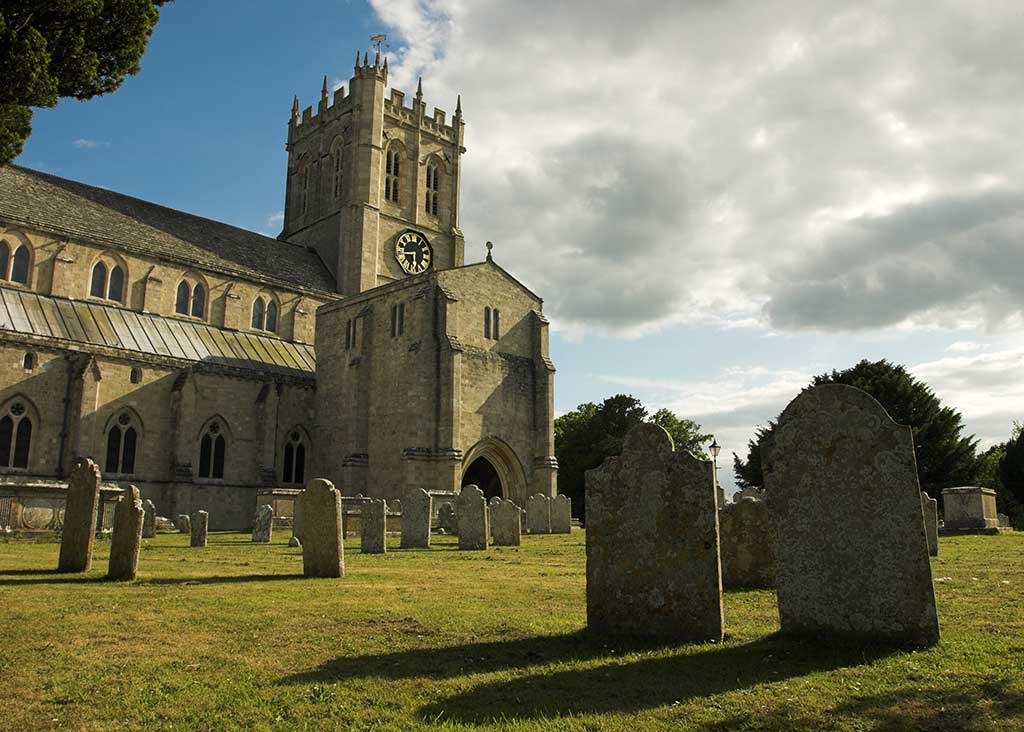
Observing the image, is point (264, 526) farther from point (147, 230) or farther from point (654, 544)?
point (147, 230)

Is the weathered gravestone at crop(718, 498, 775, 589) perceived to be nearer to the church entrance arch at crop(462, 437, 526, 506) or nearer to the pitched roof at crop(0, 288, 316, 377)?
the church entrance arch at crop(462, 437, 526, 506)

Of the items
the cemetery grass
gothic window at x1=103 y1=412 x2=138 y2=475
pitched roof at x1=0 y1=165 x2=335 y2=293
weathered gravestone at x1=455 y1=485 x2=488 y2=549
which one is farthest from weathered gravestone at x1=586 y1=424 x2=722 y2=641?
pitched roof at x1=0 y1=165 x2=335 y2=293

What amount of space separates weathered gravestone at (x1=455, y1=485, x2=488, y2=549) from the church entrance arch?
14103mm

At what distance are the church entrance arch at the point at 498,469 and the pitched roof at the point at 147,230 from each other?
15.4 meters

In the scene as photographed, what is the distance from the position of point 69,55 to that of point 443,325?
2169 cm

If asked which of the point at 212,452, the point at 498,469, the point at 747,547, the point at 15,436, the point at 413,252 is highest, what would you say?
the point at 413,252

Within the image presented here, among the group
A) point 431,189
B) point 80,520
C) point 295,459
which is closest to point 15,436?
point 295,459

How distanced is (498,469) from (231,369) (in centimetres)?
1245

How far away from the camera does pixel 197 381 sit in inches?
1326

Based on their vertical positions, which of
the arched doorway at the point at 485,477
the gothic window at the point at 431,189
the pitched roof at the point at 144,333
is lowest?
the arched doorway at the point at 485,477

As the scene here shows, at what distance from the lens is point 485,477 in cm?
3547

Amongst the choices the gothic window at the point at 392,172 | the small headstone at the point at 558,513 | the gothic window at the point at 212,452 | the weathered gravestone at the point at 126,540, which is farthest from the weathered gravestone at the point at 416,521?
the gothic window at the point at 392,172

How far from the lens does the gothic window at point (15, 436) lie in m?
28.9

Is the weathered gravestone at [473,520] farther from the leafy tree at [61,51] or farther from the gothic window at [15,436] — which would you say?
the gothic window at [15,436]
